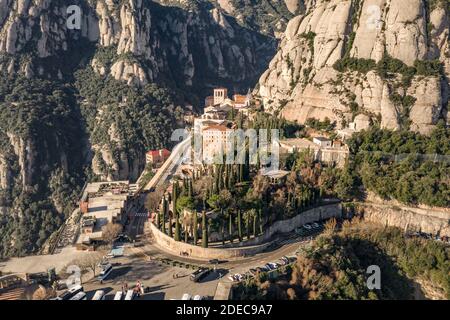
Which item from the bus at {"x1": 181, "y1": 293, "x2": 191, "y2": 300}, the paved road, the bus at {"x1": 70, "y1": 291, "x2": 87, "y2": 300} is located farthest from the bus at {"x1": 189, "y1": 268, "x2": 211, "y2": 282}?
the paved road

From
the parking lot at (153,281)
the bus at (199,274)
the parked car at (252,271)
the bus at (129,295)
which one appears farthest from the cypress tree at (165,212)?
the bus at (129,295)

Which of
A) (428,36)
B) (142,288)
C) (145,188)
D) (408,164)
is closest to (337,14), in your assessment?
(428,36)

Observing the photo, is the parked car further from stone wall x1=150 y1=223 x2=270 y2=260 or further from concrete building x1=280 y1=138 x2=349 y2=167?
concrete building x1=280 y1=138 x2=349 y2=167

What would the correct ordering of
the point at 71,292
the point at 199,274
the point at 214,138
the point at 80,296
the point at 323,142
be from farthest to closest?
the point at 214,138 < the point at 323,142 < the point at 199,274 < the point at 71,292 < the point at 80,296

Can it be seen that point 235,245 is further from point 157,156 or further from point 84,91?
point 84,91

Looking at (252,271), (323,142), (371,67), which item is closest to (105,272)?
(252,271)
